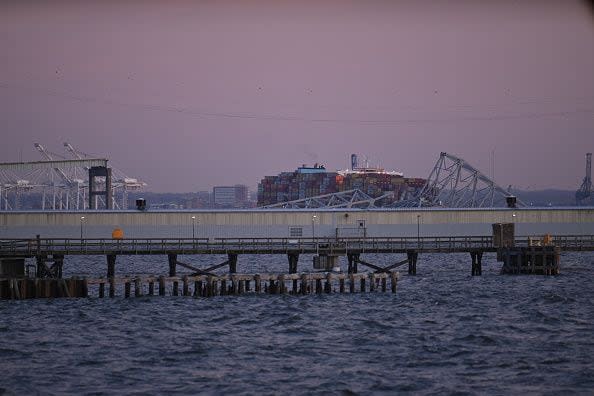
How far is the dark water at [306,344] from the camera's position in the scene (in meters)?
39.5

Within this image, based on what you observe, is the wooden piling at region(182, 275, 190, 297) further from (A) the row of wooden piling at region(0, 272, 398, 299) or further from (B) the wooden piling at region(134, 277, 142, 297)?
(B) the wooden piling at region(134, 277, 142, 297)

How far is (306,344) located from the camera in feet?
159

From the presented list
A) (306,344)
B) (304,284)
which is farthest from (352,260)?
(306,344)

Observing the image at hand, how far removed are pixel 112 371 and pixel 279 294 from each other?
28325mm

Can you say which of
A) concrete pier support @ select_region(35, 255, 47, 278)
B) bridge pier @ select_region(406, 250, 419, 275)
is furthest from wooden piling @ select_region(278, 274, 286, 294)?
concrete pier support @ select_region(35, 255, 47, 278)

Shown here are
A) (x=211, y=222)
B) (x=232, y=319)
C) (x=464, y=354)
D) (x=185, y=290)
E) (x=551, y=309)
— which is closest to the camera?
(x=464, y=354)

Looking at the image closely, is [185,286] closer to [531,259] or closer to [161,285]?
[161,285]

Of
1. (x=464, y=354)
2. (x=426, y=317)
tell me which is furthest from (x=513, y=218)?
(x=464, y=354)

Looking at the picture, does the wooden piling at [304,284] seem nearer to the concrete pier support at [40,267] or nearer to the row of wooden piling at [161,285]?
the row of wooden piling at [161,285]

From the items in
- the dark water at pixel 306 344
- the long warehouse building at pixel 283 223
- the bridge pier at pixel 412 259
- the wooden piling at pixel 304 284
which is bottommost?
the dark water at pixel 306 344

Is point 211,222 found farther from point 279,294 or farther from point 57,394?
point 57,394

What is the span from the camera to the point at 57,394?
124ft

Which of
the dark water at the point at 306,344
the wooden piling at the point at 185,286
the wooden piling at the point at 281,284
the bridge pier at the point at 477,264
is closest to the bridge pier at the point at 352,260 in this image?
the bridge pier at the point at 477,264

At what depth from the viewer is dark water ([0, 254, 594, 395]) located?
3947 centimetres
